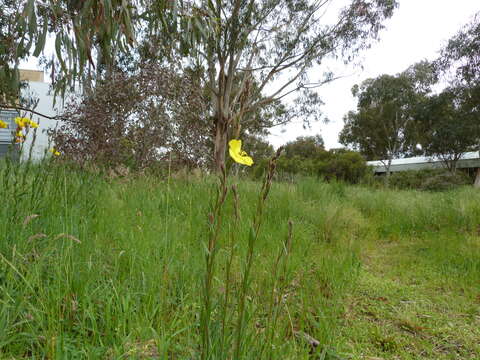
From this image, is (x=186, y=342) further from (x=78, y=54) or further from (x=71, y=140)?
(x=71, y=140)

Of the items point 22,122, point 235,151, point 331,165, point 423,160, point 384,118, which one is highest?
point 384,118

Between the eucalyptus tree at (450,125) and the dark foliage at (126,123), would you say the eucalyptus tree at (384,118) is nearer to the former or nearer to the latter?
the eucalyptus tree at (450,125)

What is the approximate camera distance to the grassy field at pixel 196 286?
0.90 meters

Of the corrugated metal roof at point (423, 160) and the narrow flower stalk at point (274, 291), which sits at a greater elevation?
the corrugated metal roof at point (423, 160)

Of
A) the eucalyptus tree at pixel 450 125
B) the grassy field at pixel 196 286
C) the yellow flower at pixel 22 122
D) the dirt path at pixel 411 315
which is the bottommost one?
the dirt path at pixel 411 315

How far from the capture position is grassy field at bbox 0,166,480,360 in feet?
2.94

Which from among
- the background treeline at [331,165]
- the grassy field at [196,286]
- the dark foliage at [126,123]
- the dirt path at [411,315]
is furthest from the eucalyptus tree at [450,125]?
the dirt path at [411,315]

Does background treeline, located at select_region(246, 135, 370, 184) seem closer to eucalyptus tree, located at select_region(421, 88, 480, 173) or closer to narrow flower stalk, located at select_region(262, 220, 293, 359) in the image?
eucalyptus tree, located at select_region(421, 88, 480, 173)

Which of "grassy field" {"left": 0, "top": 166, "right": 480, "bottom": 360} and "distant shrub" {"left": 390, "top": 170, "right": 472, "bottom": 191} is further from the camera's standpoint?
"distant shrub" {"left": 390, "top": 170, "right": 472, "bottom": 191}

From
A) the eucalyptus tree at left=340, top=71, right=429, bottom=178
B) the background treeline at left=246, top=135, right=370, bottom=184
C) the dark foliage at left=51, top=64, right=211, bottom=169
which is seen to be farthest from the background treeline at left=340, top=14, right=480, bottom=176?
the dark foliage at left=51, top=64, right=211, bottom=169

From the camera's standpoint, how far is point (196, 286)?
129cm

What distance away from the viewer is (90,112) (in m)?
4.49

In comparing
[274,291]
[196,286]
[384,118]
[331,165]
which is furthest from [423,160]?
[274,291]

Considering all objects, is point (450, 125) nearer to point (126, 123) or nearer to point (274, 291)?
point (126, 123)
